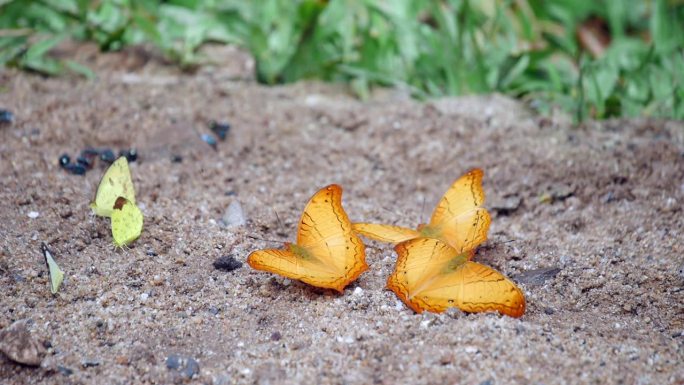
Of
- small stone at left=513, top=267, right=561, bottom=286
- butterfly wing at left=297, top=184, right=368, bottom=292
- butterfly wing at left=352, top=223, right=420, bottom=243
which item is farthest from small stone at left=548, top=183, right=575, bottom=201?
butterfly wing at left=297, top=184, right=368, bottom=292

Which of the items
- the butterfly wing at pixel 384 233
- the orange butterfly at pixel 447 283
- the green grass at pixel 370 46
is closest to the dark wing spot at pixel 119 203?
the butterfly wing at pixel 384 233

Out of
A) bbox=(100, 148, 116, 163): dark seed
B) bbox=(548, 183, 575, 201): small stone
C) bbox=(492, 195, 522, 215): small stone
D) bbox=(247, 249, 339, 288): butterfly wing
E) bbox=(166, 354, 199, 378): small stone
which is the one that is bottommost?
bbox=(100, 148, 116, 163): dark seed

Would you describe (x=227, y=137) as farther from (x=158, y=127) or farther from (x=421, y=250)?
(x=421, y=250)

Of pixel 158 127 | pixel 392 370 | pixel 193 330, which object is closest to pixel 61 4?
pixel 158 127

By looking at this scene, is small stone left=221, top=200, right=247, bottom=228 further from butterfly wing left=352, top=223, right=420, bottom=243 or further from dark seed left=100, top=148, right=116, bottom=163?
dark seed left=100, top=148, right=116, bottom=163

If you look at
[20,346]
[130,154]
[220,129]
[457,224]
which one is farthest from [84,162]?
[457,224]

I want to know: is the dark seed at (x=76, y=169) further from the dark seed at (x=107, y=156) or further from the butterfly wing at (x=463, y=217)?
the butterfly wing at (x=463, y=217)
